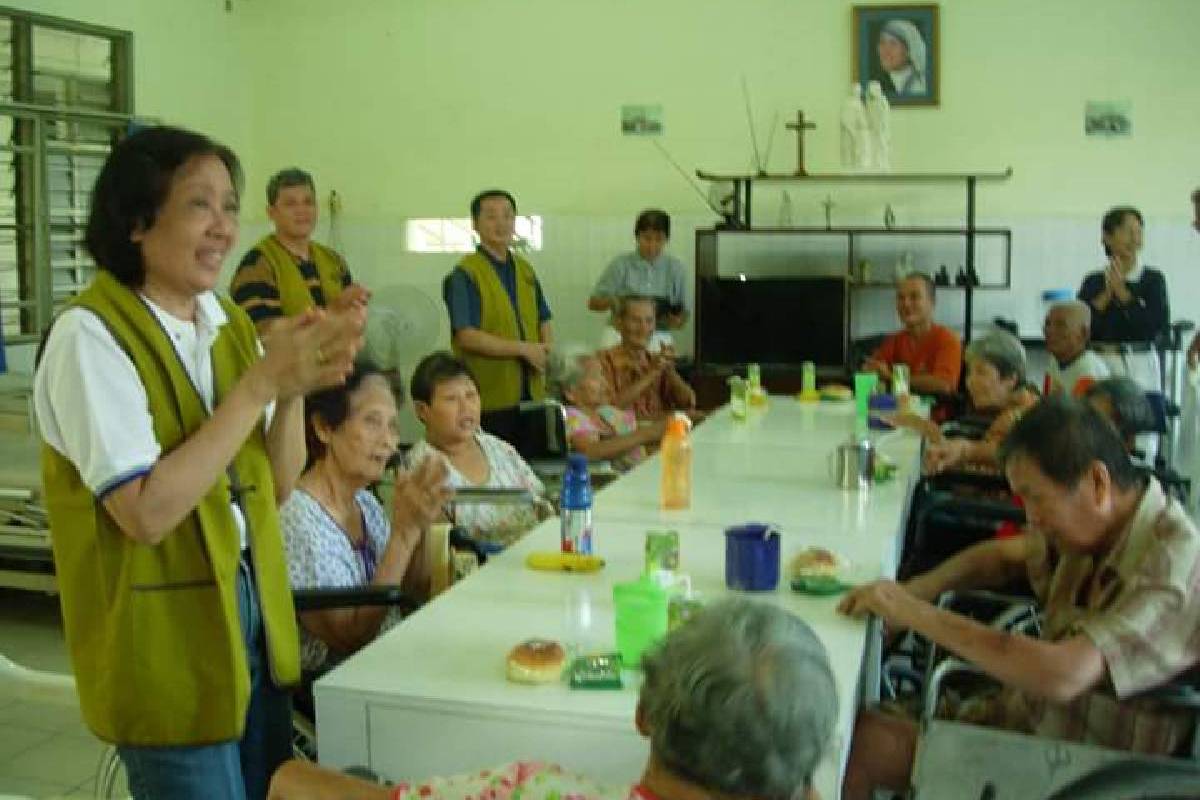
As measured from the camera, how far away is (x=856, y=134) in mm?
7000

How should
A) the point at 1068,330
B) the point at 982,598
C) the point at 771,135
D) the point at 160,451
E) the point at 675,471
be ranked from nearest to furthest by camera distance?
the point at 160,451
the point at 982,598
the point at 675,471
the point at 1068,330
the point at 771,135

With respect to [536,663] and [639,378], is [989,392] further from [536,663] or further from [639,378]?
[536,663]

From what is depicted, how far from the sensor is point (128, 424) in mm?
1665

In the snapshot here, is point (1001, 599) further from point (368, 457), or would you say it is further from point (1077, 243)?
point (1077, 243)

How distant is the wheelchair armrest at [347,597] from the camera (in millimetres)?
2459

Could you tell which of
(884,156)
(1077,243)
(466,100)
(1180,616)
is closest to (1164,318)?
(1077,243)

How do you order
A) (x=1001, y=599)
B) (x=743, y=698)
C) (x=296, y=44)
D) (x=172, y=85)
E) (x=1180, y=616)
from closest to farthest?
(x=743, y=698) → (x=1180, y=616) → (x=1001, y=599) → (x=172, y=85) → (x=296, y=44)

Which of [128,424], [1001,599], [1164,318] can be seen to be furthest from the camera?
[1164,318]

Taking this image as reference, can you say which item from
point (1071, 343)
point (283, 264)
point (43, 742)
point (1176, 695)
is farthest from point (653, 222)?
point (1176, 695)

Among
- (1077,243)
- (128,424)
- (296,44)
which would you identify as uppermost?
(296,44)

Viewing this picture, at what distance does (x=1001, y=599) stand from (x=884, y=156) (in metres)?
4.76

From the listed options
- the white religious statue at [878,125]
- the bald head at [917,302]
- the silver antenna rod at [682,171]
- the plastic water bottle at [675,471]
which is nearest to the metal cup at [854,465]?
the plastic water bottle at [675,471]

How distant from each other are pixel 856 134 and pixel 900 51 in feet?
2.08

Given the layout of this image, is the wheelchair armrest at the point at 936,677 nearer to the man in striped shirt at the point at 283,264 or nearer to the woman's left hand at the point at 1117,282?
the man in striped shirt at the point at 283,264
